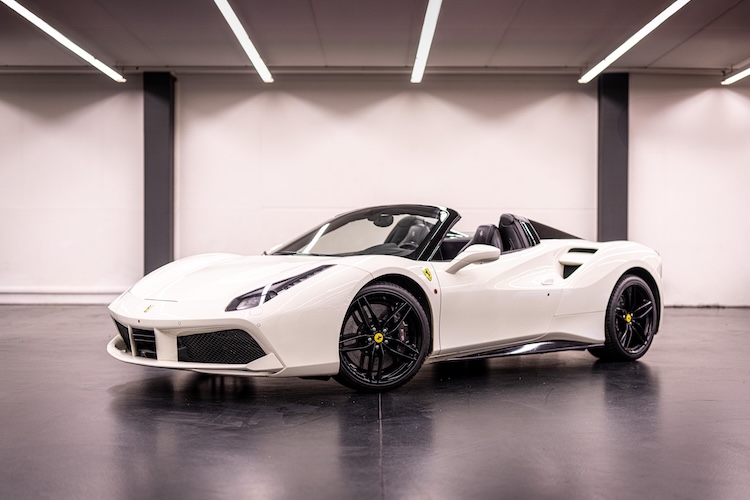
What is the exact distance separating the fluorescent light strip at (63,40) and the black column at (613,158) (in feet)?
24.6

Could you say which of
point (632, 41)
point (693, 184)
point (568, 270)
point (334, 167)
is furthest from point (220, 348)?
point (693, 184)

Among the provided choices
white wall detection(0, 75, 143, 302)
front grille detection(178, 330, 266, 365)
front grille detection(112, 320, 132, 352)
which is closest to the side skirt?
front grille detection(178, 330, 266, 365)

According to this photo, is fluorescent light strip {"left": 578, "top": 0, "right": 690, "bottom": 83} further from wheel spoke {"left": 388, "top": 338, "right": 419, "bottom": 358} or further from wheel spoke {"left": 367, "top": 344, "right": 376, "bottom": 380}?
wheel spoke {"left": 367, "top": 344, "right": 376, "bottom": 380}

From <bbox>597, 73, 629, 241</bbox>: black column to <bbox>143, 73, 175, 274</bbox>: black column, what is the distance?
6.69 metres

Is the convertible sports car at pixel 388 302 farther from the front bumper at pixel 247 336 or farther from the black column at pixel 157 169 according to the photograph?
the black column at pixel 157 169

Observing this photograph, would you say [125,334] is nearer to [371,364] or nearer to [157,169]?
[371,364]

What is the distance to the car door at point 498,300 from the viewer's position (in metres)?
4.40

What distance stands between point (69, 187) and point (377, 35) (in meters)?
5.63

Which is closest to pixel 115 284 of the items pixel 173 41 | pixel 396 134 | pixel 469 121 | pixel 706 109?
pixel 173 41

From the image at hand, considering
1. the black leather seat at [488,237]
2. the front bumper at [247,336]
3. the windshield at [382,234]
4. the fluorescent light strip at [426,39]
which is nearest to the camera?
the front bumper at [247,336]

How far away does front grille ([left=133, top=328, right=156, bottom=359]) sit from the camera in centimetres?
381

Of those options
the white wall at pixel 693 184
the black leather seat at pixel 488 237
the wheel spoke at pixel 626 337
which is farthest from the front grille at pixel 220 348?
the white wall at pixel 693 184

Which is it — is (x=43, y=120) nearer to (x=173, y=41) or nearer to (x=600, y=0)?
(x=173, y=41)

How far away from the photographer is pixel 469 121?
1186 cm
